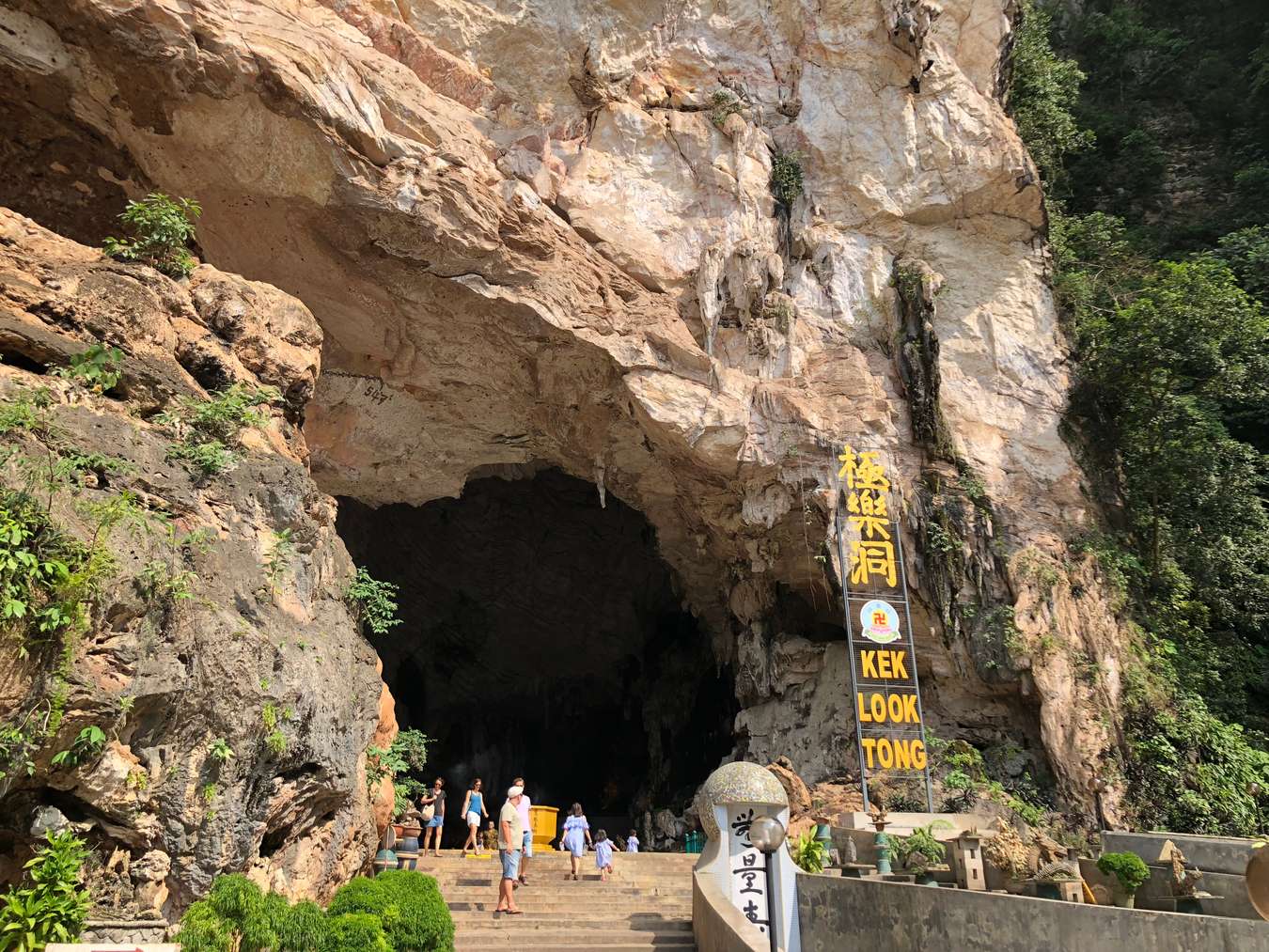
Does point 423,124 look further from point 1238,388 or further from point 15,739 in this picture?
point 1238,388

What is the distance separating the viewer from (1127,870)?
24.1 feet

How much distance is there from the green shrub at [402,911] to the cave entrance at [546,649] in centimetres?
1132

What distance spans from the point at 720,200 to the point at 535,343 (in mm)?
3856

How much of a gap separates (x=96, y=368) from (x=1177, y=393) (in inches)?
614

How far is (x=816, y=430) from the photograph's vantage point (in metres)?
13.2

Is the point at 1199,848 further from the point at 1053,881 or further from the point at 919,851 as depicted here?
the point at 1053,881

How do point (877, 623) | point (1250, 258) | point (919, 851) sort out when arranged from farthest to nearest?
point (1250, 258)
point (877, 623)
point (919, 851)

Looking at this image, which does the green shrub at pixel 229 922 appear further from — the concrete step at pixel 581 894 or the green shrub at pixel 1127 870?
the green shrub at pixel 1127 870

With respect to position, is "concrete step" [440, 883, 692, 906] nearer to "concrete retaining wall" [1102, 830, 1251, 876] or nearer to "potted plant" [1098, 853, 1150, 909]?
"potted plant" [1098, 853, 1150, 909]

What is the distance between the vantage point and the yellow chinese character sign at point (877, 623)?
39.5 feet

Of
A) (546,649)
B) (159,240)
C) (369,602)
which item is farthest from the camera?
(546,649)

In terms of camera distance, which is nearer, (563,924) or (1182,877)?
(1182,877)

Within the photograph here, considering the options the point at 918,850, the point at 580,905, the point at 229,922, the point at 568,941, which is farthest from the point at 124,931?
the point at 918,850

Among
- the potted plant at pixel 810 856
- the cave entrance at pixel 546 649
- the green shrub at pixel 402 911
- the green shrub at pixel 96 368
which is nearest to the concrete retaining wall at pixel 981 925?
the potted plant at pixel 810 856
